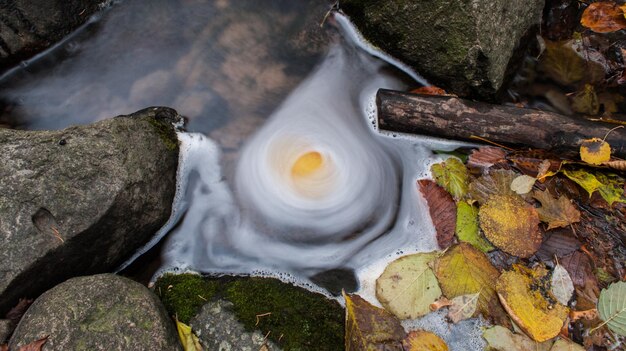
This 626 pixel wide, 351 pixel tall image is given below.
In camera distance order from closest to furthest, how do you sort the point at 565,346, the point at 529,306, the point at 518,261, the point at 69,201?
the point at 69,201 → the point at 565,346 → the point at 529,306 → the point at 518,261

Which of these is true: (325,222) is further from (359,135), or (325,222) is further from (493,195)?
(493,195)

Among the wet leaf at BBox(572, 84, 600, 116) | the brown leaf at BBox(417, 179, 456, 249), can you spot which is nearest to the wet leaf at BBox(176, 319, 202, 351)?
the brown leaf at BBox(417, 179, 456, 249)

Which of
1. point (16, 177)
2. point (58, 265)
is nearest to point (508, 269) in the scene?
point (58, 265)

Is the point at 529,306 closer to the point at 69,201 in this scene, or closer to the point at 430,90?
the point at 430,90

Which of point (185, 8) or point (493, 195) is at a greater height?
point (185, 8)

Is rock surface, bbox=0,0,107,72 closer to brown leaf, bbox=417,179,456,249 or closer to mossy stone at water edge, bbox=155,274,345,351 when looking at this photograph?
mossy stone at water edge, bbox=155,274,345,351

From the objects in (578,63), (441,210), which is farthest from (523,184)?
(578,63)
